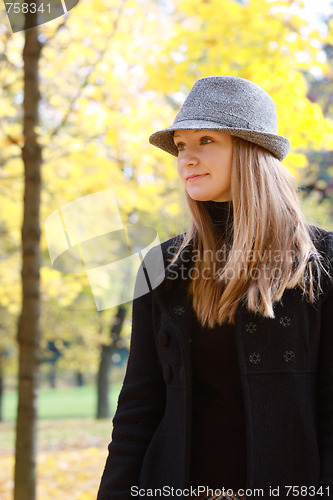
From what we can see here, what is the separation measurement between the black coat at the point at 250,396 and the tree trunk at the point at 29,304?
2636mm

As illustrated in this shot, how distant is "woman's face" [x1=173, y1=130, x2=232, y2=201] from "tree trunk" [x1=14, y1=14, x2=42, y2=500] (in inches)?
111

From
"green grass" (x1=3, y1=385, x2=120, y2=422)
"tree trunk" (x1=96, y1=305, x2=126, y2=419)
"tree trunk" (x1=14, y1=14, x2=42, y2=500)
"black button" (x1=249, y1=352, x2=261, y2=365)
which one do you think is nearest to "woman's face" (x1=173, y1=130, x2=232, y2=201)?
"black button" (x1=249, y1=352, x2=261, y2=365)

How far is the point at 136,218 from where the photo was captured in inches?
339

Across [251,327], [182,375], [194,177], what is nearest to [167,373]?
[182,375]

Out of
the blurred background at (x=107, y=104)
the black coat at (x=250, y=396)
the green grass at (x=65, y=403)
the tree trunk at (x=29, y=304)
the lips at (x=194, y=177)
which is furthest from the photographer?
the green grass at (x=65, y=403)

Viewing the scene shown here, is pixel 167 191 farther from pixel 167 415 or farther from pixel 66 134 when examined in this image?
pixel 167 415

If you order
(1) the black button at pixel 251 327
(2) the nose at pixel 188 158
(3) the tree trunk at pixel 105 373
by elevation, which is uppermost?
(2) the nose at pixel 188 158

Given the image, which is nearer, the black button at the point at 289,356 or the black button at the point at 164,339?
the black button at the point at 289,356

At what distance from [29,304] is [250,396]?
119 inches

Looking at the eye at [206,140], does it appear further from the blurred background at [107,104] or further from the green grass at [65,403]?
the green grass at [65,403]

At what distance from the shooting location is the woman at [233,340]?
155cm

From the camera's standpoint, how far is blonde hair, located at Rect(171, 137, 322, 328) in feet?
5.40

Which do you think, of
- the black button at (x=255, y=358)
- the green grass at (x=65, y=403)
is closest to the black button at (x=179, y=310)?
the black button at (x=255, y=358)

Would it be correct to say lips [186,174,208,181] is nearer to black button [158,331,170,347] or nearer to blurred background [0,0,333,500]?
blurred background [0,0,333,500]
